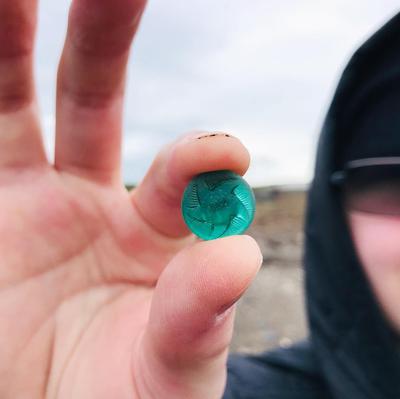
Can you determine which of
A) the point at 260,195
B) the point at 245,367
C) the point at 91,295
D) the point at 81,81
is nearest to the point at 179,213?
the point at 91,295

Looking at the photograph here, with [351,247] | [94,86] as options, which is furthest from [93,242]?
[351,247]

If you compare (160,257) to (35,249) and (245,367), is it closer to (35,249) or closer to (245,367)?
(35,249)

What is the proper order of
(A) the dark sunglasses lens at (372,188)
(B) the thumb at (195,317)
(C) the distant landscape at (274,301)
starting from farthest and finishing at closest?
(C) the distant landscape at (274,301)
(A) the dark sunglasses lens at (372,188)
(B) the thumb at (195,317)

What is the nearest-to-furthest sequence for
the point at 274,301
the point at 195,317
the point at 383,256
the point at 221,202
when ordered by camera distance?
the point at 195,317 < the point at 221,202 < the point at 383,256 < the point at 274,301

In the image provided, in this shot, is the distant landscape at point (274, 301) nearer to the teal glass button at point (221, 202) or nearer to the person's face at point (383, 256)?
the person's face at point (383, 256)

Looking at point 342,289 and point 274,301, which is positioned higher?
point 342,289

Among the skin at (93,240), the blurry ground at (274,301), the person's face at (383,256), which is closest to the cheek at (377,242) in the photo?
the person's face at (383,256)

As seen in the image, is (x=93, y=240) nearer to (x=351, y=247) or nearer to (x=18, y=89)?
(x=18, y=89)

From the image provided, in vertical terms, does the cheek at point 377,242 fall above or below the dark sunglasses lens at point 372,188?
below

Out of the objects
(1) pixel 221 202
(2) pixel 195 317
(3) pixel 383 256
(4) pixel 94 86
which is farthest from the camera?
(3) pixel 383 256
